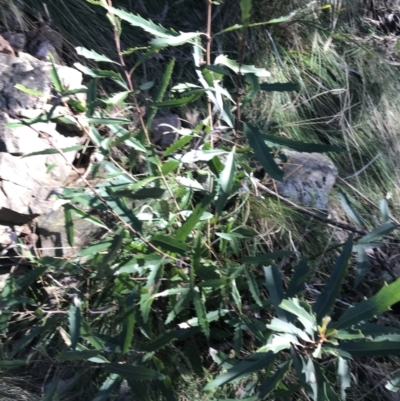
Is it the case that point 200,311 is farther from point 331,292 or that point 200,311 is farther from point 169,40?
point 169,40

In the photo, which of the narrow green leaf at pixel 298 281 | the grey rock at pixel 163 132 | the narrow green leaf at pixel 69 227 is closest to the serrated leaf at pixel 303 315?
the narrow green leaf at pixel 298 281

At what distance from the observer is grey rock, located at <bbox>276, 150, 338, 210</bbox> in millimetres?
1869

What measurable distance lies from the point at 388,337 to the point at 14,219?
109 centimetres

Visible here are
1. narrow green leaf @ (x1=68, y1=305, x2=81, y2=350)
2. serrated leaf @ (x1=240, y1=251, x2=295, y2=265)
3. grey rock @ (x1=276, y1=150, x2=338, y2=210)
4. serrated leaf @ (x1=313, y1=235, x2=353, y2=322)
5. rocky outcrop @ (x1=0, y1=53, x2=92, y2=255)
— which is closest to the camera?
serrated leaf @ (x1=313, y1=235, x2=353, y2=322)

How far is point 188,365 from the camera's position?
1.60 meters

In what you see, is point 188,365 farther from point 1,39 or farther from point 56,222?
point 1,39

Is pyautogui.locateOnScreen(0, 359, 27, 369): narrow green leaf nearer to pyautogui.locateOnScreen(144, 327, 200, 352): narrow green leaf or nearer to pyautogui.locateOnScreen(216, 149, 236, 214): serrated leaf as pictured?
pyautogui.locateOnScreen(144, 327, 200, 352): narrow green leaf

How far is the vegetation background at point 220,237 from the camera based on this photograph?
121 cm

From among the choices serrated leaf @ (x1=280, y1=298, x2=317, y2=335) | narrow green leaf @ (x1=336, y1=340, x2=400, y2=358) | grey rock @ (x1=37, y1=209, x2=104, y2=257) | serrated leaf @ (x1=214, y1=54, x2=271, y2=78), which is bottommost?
grey rock @ (x1=37, y1=209, x2=104, y2=257)

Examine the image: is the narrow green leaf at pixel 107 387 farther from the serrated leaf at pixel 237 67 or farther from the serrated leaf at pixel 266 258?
the serrated leaf at pixel 237 67

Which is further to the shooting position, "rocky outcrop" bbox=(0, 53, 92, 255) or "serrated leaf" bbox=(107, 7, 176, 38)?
"rocky outcrop" bbox=(0, 53, 92, 255)

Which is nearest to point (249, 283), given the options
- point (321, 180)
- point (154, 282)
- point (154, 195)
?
point (154, 282)

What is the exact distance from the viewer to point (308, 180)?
1.89 meters

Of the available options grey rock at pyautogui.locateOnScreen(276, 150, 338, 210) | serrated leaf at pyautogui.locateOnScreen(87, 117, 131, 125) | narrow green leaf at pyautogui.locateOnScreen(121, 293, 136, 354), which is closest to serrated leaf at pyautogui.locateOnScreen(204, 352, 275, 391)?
narrow green leaf at pyautogui.locateOnScreen(121, 293, 136, 354)
